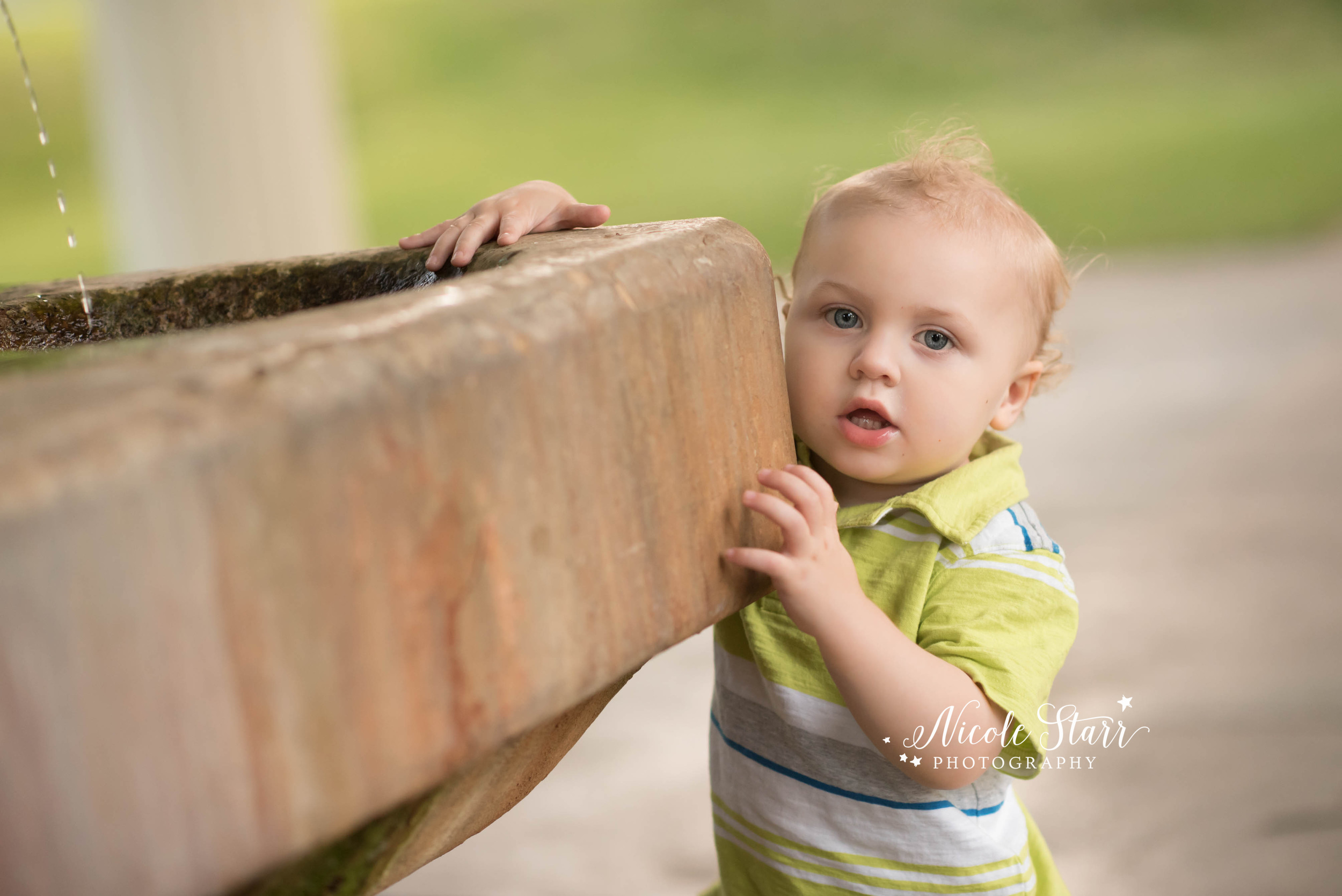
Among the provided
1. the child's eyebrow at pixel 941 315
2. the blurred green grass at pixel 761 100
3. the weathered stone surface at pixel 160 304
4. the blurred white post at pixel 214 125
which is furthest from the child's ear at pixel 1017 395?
the blurred green grass at pixel 761 100

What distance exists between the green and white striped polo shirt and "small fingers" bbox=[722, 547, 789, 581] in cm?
20

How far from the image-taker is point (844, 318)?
0.89m

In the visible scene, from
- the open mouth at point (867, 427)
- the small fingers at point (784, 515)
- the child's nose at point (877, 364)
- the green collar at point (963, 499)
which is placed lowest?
the green collar at point (963, 499)

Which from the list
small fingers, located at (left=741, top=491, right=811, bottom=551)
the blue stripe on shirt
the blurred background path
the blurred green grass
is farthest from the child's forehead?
the blurred green grass

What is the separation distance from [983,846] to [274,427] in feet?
2.23

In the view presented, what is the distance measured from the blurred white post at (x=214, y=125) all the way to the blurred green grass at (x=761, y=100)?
4.35 meters

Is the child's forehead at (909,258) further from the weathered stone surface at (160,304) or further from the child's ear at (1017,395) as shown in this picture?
the weathered stone surface at (160,304)

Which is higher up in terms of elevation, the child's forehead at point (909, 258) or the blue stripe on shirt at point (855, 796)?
the child's forehead at point (909, 258)

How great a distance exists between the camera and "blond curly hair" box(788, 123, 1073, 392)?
2.93 feet

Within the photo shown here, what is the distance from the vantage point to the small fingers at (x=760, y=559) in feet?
2.18

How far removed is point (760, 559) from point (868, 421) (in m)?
0.24

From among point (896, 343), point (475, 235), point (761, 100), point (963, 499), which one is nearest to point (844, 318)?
point (896, 343)

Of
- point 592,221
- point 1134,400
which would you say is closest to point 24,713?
point 592,221

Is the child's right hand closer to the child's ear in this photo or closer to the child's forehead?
the child's forehead
